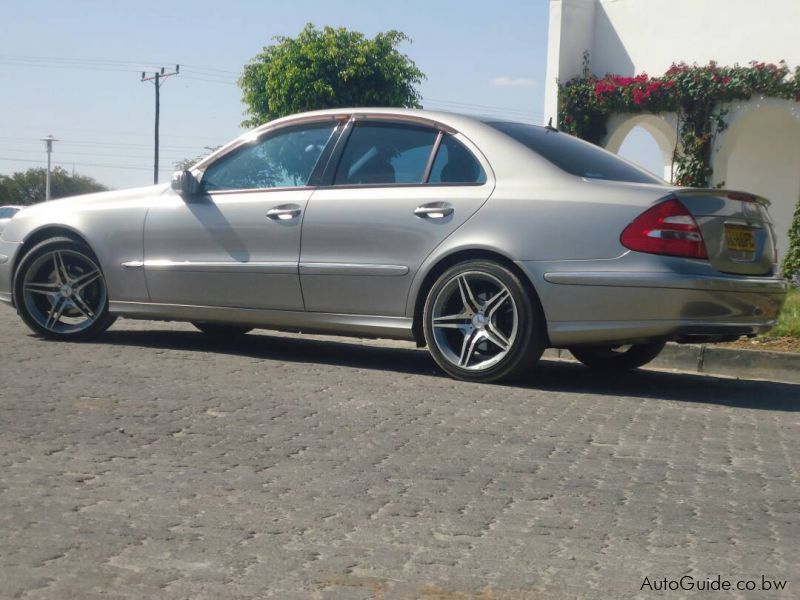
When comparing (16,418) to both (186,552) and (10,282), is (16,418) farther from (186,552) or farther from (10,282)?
(10,282)

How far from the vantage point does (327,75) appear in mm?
34562

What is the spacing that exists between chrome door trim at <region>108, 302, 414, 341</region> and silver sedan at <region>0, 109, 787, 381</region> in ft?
0.03

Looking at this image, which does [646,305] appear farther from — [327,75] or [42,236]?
[327,75]

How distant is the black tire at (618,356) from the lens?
7355 mm

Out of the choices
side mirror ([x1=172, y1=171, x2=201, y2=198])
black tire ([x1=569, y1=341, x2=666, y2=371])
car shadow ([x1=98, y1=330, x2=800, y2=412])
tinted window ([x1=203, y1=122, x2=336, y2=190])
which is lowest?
car shadow ([x1=98, y1=330, x2=800, y2=412])

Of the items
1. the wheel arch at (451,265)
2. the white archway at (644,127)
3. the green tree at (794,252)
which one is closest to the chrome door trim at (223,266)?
the wheel arch at (451,265)

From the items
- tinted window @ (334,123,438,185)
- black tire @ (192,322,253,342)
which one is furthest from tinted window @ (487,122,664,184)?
black tire @ (192,322,253,342)

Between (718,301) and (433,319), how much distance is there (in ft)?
5.24

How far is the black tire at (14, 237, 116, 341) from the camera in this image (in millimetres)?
7820

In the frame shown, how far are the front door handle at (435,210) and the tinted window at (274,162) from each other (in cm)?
95

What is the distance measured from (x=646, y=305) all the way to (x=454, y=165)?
148 centimetres

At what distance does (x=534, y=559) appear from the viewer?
332 centimetres

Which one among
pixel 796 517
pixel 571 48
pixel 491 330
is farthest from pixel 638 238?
pixel 571 48

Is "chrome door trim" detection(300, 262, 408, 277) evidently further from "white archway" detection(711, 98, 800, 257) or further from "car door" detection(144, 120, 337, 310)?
"white archway" detection(711, 98, 800, 257)
